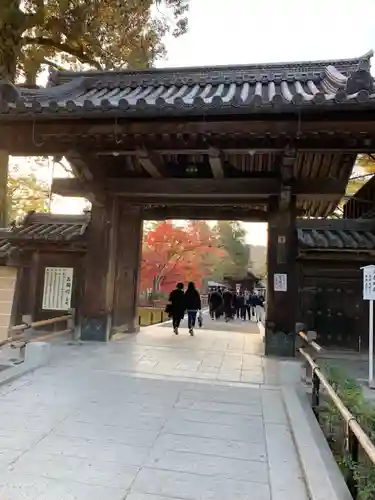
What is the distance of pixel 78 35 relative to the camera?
13719 millimetres

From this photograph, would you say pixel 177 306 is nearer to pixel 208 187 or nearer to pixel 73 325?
pixel 73 325

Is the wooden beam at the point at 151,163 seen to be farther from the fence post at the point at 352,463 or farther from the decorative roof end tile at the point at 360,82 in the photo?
the fence post at the point at 352,463

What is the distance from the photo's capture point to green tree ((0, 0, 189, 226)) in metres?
12.0

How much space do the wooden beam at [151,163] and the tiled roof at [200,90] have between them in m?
0.82

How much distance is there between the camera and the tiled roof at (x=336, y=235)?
316 inches

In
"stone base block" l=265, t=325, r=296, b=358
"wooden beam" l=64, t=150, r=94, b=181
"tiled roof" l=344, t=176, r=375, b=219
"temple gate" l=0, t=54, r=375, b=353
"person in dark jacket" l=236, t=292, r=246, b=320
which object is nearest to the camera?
"temple gate" l=0, t=54, r=375, b=353

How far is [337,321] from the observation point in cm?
820

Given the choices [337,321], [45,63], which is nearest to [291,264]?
[337,321]

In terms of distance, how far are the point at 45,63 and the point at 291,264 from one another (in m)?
12.6

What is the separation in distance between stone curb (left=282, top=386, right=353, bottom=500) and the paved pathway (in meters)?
0.09

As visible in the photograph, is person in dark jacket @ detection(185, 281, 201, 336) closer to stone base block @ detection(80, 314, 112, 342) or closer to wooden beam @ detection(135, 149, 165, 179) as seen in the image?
stone base block @ detection(80, 314, 112, 342)

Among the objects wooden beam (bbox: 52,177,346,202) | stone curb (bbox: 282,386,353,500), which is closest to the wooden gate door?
wooden beam (bbox: 52,177,346,202)

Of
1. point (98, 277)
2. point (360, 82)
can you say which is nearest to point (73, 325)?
point (98, 277)

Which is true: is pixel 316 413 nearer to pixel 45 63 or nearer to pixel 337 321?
pixel 337 321
